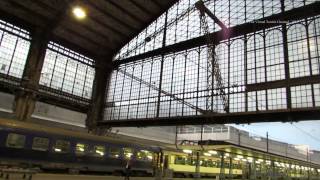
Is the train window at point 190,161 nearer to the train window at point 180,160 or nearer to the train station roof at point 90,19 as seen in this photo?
the train window at point 180,160

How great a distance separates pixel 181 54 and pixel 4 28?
67.2ft

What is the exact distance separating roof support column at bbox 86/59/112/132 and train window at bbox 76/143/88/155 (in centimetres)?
1897

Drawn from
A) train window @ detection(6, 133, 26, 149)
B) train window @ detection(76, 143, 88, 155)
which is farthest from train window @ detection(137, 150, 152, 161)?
train window @ detection(6, 133, 26, 149)

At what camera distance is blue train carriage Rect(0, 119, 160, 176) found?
65.6 feet

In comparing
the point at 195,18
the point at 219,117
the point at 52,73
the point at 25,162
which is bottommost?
the point at 25,162

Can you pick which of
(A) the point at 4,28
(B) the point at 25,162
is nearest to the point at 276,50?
(B) the point at 25,162

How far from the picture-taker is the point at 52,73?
3941 centimetres

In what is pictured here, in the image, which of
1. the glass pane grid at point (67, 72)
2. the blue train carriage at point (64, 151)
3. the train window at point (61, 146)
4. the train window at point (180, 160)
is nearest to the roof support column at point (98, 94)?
the glass pane grid at point (67, 72)

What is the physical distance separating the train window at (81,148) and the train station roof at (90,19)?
18.2 meters

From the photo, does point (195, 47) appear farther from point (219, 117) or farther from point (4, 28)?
point (4, 28)

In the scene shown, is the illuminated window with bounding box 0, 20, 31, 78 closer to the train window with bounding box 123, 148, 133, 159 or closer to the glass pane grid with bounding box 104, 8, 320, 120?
the glass pane grid with bounding box 104, 8, 320, 120

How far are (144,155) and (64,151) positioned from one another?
27.1 ft

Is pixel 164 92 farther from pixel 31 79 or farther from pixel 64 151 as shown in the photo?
pixel 64 151

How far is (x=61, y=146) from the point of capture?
74.1ft
